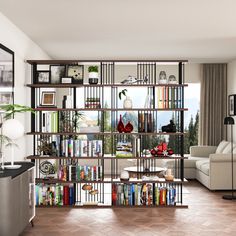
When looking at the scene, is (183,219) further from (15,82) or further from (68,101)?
(15,82)

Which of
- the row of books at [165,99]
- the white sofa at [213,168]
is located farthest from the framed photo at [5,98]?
the white sofa at [213,168]

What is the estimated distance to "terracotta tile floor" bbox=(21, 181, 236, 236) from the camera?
530cm

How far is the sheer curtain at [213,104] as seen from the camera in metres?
10.3

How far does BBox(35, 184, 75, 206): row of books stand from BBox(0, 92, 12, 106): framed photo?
1.61 m

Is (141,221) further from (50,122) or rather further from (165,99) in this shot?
(50,122)

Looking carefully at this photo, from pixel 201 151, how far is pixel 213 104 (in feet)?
3.84

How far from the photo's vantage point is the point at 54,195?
22.2ft

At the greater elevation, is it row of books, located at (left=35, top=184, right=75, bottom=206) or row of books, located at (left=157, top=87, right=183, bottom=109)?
row of books, located at (left=157, top=87, right=183, bottom=109)

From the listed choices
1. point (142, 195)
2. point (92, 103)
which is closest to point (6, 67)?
point (92, 103)

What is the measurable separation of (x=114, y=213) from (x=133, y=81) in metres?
1.95

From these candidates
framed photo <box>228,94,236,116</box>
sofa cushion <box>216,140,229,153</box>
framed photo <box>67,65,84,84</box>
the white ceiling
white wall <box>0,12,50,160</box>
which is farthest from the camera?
framed photo <box>228,94,236,116</box>

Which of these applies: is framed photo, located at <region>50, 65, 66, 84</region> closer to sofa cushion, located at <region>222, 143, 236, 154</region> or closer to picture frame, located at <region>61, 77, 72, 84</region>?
picture frame, located at <region>61, 77, 72, 84</region>

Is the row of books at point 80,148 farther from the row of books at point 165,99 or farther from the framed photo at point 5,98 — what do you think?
the framed photo at point 5,98

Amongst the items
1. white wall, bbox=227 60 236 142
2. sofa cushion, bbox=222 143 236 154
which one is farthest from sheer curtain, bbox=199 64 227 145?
sofa cushion, bbox=222 143 236 154
